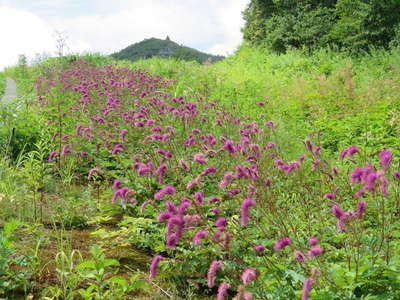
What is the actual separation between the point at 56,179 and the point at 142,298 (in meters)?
3.34

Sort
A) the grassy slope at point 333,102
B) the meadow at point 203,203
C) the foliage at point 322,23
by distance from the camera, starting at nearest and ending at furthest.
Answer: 1. the meadow at point 203,203
2. the grassy slope at point 333,102
3. the foliage at point 322,23

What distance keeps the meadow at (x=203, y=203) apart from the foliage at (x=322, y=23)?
7842 mm

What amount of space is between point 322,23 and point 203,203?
20.1m

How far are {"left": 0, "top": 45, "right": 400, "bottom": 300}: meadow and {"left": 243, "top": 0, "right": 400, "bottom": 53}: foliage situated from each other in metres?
7.84

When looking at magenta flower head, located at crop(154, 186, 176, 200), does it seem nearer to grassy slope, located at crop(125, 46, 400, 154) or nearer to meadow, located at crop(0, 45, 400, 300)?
meadow, located at crop(0, 45, 400, 300)

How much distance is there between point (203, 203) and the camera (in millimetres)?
3770

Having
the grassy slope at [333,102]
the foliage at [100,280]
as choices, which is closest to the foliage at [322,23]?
the grassy slope at [333,102]

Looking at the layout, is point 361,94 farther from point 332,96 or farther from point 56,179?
point 56,179

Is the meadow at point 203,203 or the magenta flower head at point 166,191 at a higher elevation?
the magenta flower head at point 166,191

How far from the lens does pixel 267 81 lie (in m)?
14.4

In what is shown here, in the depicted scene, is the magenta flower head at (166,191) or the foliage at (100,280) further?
the foliage at (100,280)

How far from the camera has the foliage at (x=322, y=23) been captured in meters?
17.4

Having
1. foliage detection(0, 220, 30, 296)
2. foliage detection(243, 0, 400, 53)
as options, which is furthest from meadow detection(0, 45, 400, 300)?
foliage detection(243, 0, 400, 53)

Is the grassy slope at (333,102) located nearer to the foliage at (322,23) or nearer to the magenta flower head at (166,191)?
the foliage at (322,23)
